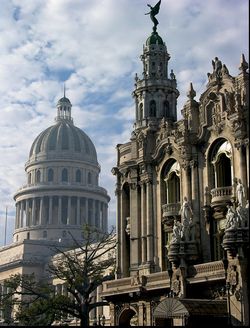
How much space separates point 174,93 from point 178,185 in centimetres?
1160

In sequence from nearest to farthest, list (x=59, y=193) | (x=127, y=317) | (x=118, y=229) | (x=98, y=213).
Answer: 1. (x=127, y=317)
2. (x=118, y=229)
3. (x=59, y=193)
4. (x=98, y=213)

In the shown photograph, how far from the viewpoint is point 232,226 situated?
4256cm

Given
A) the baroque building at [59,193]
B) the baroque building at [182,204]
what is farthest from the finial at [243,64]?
the baroque building at [59,193]

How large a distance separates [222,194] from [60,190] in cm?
9466

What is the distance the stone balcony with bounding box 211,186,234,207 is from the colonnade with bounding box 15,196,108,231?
90.6 m

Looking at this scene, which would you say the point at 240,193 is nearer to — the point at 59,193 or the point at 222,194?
the point at 222,194

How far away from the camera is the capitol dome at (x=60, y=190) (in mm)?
137875

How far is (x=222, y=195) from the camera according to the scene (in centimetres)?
4738

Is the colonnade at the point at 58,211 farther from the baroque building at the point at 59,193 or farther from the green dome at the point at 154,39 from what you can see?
the green dome at the point at 154,39

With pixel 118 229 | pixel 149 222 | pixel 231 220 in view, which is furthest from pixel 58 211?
pixel 231 220

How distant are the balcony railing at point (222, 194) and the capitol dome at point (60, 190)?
286 feet

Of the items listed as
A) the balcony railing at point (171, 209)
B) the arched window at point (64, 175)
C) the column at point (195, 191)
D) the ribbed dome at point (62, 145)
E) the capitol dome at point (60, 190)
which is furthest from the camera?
the ribbed dome at point (62, 145)

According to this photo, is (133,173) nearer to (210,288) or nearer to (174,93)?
(174,93)

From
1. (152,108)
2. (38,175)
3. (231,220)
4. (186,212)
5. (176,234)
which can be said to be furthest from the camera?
(38,175)
